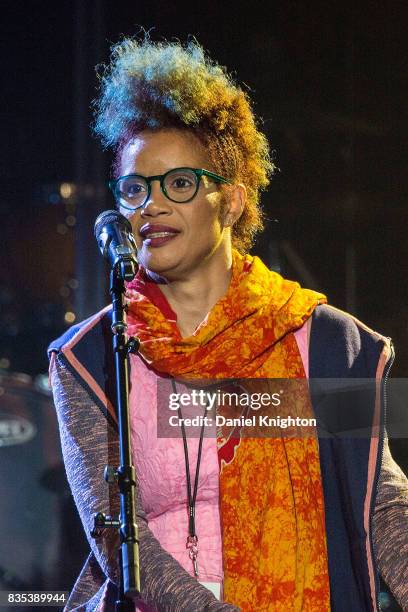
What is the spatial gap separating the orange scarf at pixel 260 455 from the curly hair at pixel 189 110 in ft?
0.71

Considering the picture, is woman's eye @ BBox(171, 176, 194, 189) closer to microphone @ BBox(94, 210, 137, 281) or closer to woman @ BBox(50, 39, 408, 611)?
woman @ BBox(50, 39, 408, 611)

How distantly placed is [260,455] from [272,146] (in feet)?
3.94

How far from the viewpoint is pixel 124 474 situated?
161cm

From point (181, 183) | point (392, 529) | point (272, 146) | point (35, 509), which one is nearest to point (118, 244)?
point (181, 183)

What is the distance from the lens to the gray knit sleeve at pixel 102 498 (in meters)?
1.79

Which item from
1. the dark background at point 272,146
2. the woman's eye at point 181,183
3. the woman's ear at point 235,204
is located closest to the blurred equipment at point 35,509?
the dark background at point 272,146

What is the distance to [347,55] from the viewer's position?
122 inches

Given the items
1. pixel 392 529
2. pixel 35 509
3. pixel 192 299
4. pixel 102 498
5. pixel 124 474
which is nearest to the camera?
pixel 124 474

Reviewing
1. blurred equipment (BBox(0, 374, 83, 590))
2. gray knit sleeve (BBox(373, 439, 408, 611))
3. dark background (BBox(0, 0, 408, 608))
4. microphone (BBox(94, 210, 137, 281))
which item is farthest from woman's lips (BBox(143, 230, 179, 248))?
blurred equipment (BBox(0, 374, 83, 590))

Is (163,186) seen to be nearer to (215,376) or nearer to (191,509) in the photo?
(215,376)

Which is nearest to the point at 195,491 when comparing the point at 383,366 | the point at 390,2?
the point at 383,366

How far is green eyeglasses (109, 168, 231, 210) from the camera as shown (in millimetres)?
2168

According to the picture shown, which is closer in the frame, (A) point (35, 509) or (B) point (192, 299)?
(B) point (192, 299)

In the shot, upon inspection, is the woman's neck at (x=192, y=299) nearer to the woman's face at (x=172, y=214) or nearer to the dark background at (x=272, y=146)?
the woman's face at (x=172, y=214)
